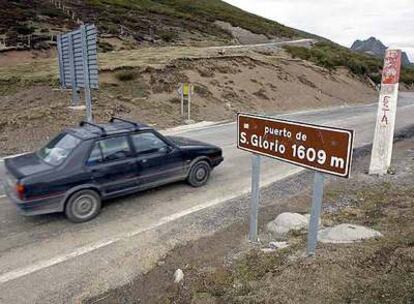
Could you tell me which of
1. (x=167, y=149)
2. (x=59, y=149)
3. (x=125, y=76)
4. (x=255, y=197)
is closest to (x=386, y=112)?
(x=255, y=197)

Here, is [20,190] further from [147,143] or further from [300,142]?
[300,142]

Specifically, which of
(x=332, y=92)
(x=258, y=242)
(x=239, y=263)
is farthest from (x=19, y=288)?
(x=332, y=92)

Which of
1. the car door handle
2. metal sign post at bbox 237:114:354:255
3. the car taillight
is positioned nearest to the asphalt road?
the car taillight

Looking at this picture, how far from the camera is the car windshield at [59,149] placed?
20.7 feet

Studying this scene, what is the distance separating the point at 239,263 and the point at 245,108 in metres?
18.4

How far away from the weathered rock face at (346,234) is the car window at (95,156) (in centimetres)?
382

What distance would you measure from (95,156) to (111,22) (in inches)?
1628

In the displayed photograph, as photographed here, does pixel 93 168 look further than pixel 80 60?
No

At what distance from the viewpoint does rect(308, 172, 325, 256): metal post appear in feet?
13.9

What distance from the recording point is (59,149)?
21.6 ft

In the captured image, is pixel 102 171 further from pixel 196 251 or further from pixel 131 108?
pixel 131 108

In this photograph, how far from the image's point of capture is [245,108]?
2244cm

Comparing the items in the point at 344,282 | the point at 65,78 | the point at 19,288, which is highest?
the point at 65,78

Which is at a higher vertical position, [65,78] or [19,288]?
[65,78]
